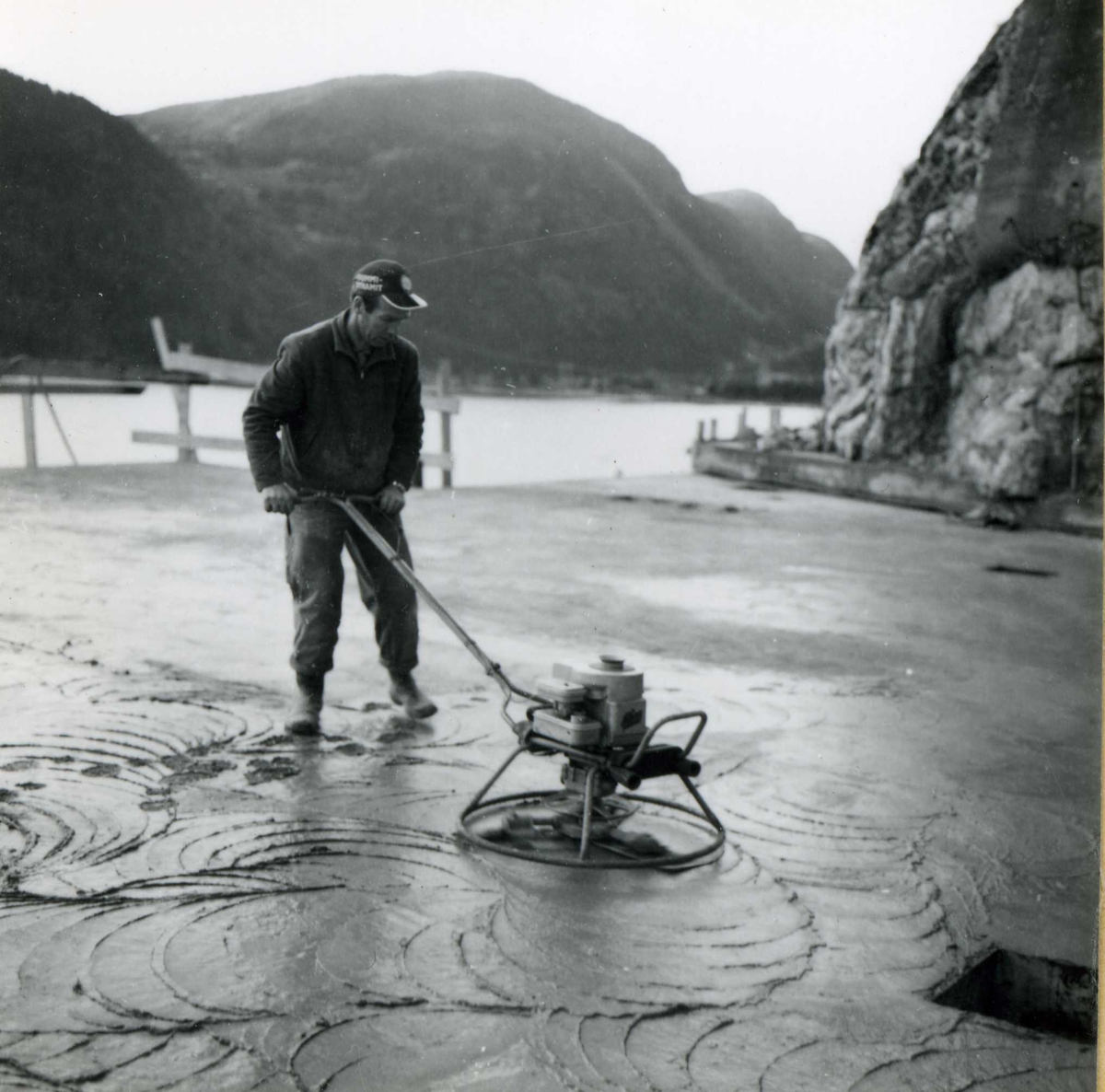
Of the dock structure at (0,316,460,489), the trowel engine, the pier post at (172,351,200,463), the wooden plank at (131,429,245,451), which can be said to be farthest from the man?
the pier post at (172,351,200,463)

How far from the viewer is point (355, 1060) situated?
2.44 metres

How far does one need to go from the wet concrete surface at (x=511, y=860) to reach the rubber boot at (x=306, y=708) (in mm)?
96

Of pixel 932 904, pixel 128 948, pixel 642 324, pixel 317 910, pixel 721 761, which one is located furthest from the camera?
pixel 642 324

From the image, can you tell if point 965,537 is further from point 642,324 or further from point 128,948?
point 128,948

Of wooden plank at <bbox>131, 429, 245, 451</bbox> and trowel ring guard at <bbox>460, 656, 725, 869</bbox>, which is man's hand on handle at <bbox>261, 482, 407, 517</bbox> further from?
wooden plank at <bbox>131, 429, 245, 451</bbox>

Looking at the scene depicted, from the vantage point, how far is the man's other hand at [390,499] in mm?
4945

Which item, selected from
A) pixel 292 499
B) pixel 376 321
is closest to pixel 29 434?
pixel 292 499

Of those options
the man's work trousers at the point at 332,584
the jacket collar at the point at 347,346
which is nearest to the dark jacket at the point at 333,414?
the jacket collar at the point at 347,346

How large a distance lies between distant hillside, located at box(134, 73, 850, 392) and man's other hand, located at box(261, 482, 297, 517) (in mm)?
1622

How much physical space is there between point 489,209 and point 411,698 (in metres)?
3.69

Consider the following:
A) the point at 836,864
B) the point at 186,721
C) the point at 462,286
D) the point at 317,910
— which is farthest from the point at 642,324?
the point at 317,910

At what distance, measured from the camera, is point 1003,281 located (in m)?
14.0

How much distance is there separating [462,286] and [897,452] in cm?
964

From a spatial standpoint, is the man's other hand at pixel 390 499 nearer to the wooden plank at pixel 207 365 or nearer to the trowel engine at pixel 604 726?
the wooden plank at pixel 207 365
